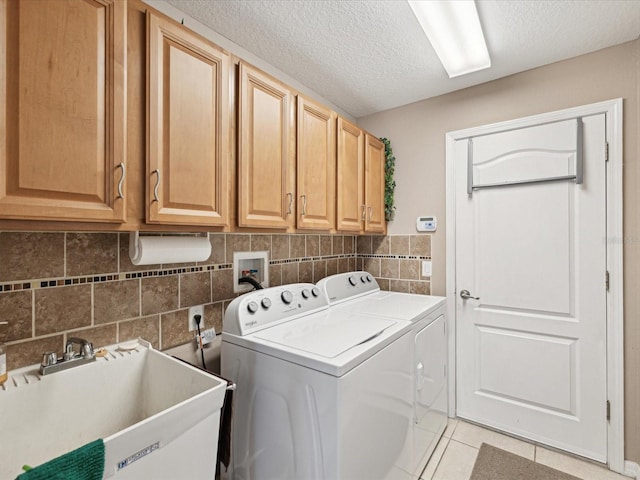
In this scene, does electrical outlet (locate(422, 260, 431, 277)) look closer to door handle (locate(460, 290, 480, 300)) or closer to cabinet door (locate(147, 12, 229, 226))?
door handle (locate(460, 290, 480, 300))

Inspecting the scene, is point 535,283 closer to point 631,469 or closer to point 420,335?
point 420,335

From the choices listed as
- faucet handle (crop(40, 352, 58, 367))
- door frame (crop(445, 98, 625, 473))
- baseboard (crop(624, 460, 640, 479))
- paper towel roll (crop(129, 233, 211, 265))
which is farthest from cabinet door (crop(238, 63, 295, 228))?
baseboard (crop(624, 460, 640, 479))

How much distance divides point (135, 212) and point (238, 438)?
1113mm

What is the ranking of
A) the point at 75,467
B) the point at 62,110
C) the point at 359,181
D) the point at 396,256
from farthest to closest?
the point at 396,256 → the point at 359,181 → the point at 62,110 → the point at 75,467

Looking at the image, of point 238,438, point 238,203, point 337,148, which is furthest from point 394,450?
point 337,148

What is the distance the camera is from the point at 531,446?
6.79 ft

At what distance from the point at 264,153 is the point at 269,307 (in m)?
Answer: 0.77

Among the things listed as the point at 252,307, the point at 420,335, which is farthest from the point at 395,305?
the point at 252,307

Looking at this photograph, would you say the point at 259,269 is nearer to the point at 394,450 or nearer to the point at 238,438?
the point at 238,438

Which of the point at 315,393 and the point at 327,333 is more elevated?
the point at 327,333

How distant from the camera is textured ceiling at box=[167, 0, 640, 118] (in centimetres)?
151

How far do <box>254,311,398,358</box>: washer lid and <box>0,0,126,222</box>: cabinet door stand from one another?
2.65ft

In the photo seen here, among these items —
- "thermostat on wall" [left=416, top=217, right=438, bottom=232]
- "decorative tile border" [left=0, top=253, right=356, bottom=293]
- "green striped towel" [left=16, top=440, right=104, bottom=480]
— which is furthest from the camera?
"thermostat on wall" [left=416, top=217, right=438, bottom=232]

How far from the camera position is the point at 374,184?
2.46 m
